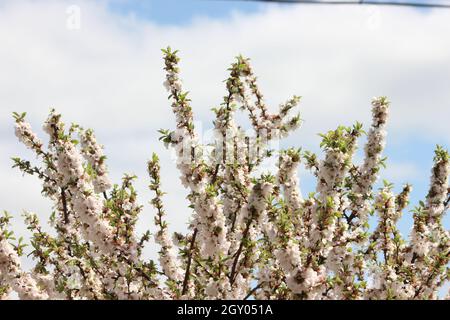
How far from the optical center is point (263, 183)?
29.9ft

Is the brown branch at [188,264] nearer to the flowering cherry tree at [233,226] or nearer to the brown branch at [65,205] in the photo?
the flowering cherry tree at [233,226]

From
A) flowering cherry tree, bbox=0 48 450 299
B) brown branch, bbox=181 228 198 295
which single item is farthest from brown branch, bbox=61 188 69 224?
brown branch, bbox=181 228 198 295

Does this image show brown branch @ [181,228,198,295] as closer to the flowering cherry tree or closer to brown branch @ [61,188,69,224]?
the flowering cherry tree

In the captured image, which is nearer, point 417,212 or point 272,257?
point 272,257

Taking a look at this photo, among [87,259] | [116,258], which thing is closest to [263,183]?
[116,258]

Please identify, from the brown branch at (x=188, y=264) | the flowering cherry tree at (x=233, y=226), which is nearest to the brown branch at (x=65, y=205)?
the flowering cherry tree at (x=233, y=226)

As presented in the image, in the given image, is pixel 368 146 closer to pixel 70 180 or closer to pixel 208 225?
pixel 208 225

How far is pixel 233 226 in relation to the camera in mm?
10992

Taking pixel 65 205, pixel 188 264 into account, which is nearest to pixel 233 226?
pixel 188 264

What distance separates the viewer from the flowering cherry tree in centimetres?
974

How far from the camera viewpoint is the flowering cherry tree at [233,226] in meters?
9.74

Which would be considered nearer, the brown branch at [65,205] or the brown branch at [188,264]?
the brown branch at [188,264]
